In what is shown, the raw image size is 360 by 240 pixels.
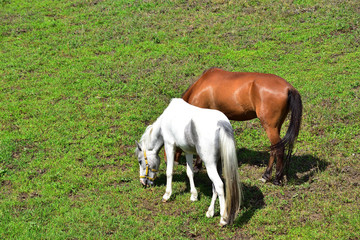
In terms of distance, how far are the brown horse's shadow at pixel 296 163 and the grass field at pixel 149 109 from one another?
44 mm

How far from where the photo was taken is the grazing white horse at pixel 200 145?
288 inches

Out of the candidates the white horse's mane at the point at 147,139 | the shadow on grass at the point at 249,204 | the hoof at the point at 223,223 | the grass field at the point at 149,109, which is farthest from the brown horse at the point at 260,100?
the hoof at the point at 223,223

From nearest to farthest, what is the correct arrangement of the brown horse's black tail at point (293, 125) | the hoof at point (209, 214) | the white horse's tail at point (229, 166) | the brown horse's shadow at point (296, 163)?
the white horse's tail at point (229, 166) < the hoof at point (209, 214) < the brown horse's black tail at point (293, 125) < the brown horse's shadow at point (296, 163)

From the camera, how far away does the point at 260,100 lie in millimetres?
8977

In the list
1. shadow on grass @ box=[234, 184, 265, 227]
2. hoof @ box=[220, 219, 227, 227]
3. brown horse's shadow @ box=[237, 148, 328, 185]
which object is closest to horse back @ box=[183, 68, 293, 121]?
brown horse's shadow @ box=[237, 148, 328, 185]

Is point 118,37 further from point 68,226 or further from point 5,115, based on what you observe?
point 68,226

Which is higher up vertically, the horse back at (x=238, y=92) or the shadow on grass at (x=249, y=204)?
the horse back at (x=238, y=92)

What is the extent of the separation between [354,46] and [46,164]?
1151 cm

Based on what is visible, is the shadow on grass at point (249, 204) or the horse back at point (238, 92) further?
the horse back at point (238, 92)

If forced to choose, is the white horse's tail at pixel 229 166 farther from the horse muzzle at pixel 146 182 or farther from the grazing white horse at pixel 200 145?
the horse muzzle at pixel 146 182

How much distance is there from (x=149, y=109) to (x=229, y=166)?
543cm

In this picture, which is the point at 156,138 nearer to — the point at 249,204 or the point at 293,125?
the point at 249,204

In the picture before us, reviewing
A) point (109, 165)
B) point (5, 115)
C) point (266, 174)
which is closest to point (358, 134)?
point (266, 174)

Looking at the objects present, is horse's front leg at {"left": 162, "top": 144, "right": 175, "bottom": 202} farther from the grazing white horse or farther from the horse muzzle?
the horse muzzle
